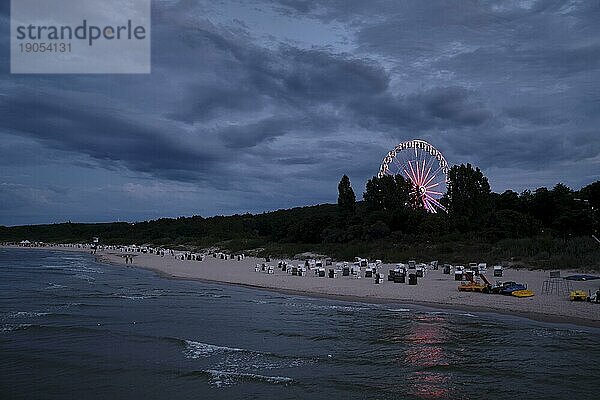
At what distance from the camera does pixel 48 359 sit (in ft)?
46.8

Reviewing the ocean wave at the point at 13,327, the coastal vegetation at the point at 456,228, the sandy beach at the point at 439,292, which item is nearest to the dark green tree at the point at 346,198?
the coastal vegetation at the point at 456,228

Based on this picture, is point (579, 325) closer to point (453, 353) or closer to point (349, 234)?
point (453, 353)

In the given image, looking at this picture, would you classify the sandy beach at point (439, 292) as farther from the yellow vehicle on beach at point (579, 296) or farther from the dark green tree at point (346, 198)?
the dark green tree at point (346, 198)

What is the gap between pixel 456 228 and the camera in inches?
2233

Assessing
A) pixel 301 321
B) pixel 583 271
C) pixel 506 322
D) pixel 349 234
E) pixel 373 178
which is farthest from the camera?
pixel 373 178

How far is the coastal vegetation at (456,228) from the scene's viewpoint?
3793cm

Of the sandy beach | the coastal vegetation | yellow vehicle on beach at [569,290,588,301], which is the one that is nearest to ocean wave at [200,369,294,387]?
the sandy beach

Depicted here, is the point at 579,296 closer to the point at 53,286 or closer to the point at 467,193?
the point at 53,286

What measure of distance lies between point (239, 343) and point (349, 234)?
42778 mm

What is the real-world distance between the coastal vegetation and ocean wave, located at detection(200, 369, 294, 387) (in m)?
23.1

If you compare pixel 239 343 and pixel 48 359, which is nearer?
pixel 48 359

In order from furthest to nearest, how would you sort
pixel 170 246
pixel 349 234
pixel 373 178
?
pixel 170 246, pixel 373 178, pixel 349 234

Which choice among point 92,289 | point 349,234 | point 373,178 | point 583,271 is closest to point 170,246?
point 373,178

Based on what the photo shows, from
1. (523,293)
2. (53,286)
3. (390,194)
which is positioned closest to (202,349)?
(523,293)
